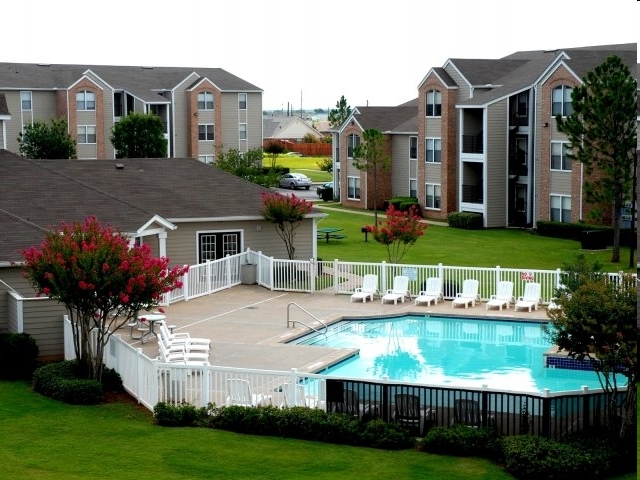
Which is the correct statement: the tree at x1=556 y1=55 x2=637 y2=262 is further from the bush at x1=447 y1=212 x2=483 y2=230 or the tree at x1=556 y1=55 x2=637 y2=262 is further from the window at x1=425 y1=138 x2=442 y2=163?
the window at x1=425 y1=138 x2=442 y2=163

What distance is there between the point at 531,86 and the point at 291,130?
327 ft

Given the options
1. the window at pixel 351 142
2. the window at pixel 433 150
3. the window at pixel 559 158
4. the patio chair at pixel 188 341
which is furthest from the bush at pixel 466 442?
the window at pixel 351 142

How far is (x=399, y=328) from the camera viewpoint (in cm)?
2839

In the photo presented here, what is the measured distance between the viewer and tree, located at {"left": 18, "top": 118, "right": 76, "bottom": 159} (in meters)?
67.1

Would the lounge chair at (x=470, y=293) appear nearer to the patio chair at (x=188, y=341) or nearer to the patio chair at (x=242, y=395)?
the patio chair at (x=188, y=341)

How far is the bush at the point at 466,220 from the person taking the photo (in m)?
52.7

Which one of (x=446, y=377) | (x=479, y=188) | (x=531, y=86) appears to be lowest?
(x=446, y=377)

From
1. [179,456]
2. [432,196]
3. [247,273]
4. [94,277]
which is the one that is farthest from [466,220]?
[179,456]

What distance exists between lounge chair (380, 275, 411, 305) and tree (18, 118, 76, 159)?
40.9 m

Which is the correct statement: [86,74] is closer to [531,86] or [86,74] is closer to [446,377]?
[531,86]

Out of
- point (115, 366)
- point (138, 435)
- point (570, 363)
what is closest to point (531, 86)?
point (570, 363)

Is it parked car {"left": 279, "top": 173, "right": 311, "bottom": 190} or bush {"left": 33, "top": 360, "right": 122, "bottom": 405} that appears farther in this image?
parked car {"left": 279, "top": 173, "right": 311, "bottom": 190}

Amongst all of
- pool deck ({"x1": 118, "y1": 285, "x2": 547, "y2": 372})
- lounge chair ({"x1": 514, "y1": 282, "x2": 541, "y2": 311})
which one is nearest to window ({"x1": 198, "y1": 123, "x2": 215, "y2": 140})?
pool deck ({"x1": 118, "y1": 285, "x2": 547, "y2": 372})

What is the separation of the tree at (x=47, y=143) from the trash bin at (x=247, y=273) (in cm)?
3654
